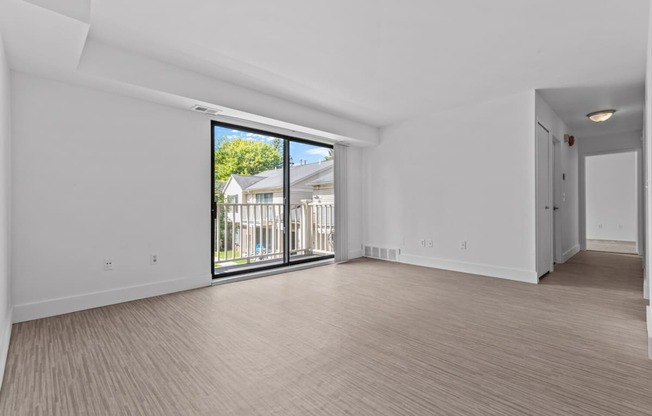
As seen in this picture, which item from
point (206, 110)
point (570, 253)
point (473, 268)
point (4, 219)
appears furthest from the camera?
point (570, 253)

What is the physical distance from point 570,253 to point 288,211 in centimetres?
529

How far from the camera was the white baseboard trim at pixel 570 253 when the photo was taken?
5.32 meters

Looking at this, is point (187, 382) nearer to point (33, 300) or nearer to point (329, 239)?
point (33, 300)

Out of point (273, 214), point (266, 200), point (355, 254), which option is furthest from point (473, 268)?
point (266, 200)

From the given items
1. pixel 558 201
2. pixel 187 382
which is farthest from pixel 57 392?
pixel 558 201

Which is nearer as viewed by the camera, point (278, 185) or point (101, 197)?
point (101, 197)

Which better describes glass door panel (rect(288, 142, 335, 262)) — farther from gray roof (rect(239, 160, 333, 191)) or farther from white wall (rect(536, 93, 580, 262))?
white wall (rect(536, 93, 580, 262))

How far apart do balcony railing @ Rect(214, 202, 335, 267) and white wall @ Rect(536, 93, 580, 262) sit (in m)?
3.81

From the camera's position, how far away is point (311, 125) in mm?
4484

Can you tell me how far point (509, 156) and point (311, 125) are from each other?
2.74m

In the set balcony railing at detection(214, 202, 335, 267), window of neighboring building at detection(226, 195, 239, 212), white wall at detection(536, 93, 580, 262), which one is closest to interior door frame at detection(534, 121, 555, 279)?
white wall at detection(536, 93, 580, 262)

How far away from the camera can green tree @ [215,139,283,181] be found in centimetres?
430

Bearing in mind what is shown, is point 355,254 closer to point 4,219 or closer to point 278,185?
point 278,185

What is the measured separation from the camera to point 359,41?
274 cm
